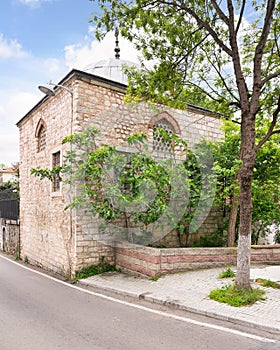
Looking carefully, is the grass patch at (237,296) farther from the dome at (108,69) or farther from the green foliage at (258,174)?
the dome at (108,69)

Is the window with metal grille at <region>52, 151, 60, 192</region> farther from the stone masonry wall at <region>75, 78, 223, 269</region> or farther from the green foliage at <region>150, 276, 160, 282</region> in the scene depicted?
the green foliage at <region>150, 276, 160, 282</region>

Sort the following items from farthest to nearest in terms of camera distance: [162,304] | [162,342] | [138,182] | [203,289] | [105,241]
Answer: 1. [105,241]
2. [138,182]
3. [203,289]
4. [162,304]
5. [162,342]

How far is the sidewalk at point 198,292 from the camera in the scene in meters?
5.09

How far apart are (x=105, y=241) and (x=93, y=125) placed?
340 cm

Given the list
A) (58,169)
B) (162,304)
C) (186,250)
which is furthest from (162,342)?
(58,169)

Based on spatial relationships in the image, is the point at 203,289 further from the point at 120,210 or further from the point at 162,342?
the point at 120,210

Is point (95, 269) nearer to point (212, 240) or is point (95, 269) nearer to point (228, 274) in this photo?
point (228, 274)

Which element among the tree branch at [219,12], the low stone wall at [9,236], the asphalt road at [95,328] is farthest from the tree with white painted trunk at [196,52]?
the low stone wall at [9,236]

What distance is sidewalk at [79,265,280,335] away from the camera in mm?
5086

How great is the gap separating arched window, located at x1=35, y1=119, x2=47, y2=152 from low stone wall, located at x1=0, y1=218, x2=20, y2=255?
178 inches

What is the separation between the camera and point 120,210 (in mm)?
8836

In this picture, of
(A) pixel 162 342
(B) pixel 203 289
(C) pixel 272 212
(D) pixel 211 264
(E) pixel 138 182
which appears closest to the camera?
(A) pixel 162 342

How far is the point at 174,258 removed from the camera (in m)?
8.05

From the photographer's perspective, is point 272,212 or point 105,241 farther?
point 272,212
